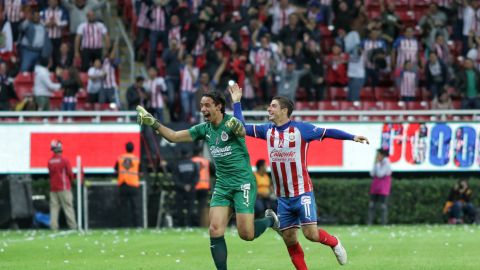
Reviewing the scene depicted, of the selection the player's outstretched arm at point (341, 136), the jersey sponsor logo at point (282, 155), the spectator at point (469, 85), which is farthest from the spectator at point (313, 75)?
the player's outstretched arm at point (341, 136)

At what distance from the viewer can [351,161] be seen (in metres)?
31.5

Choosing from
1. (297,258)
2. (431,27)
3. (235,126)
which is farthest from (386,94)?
(235,126)

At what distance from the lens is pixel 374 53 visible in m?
33.0

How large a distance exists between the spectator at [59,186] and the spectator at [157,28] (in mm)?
4912

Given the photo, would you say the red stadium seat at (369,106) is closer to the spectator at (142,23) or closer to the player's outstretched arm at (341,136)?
the spectator at (142,23)

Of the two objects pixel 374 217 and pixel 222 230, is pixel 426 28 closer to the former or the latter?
pixel 374 217

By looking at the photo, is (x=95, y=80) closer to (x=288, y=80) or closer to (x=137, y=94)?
(x=137, y=94)

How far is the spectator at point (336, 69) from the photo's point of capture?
3306cm

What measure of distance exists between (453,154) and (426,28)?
453cm

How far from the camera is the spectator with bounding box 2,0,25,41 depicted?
32.7 meters

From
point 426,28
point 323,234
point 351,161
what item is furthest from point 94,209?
point 323,234

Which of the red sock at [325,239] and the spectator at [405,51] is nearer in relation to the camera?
the red sock at [325,239]

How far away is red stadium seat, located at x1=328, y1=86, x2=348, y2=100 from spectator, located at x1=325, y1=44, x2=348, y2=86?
19 centimetres

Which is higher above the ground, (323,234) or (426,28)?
(426,28)
